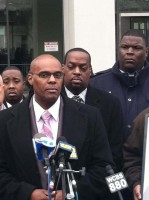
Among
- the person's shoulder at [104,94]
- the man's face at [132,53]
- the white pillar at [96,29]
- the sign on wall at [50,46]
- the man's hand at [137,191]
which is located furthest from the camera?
the sign on wall at [50,46]

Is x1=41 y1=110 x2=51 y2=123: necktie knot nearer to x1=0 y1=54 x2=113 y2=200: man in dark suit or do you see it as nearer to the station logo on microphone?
x1=0 y1=54 x2=113 y2=200: man in dark suit

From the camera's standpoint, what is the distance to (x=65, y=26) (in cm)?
1352

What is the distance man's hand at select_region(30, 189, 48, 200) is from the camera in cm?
398

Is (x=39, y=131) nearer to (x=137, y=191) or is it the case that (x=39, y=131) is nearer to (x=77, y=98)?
(x=137, y=191)

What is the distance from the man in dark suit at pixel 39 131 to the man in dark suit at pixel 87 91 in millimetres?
644

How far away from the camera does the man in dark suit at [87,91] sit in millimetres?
5051

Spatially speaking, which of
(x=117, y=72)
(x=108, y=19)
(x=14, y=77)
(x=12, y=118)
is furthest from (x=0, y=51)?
(x=12, y=118)

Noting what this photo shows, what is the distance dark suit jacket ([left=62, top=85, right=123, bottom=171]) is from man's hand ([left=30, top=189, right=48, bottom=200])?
3.24 ft

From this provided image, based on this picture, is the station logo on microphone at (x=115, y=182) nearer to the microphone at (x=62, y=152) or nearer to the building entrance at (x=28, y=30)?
the microphone at (x=62, y=152)

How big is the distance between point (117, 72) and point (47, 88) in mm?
1483

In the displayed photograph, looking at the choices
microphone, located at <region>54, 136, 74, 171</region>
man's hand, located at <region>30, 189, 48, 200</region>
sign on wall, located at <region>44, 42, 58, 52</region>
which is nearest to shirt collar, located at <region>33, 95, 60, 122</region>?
man's hand, located at <region>30, 189, 48, 200</region>

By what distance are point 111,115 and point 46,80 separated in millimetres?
1071

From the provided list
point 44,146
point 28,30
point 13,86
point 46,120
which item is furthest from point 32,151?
point 28,30

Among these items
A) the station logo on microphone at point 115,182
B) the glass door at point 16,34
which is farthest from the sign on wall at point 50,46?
the station logo on microphone at point 115,182
